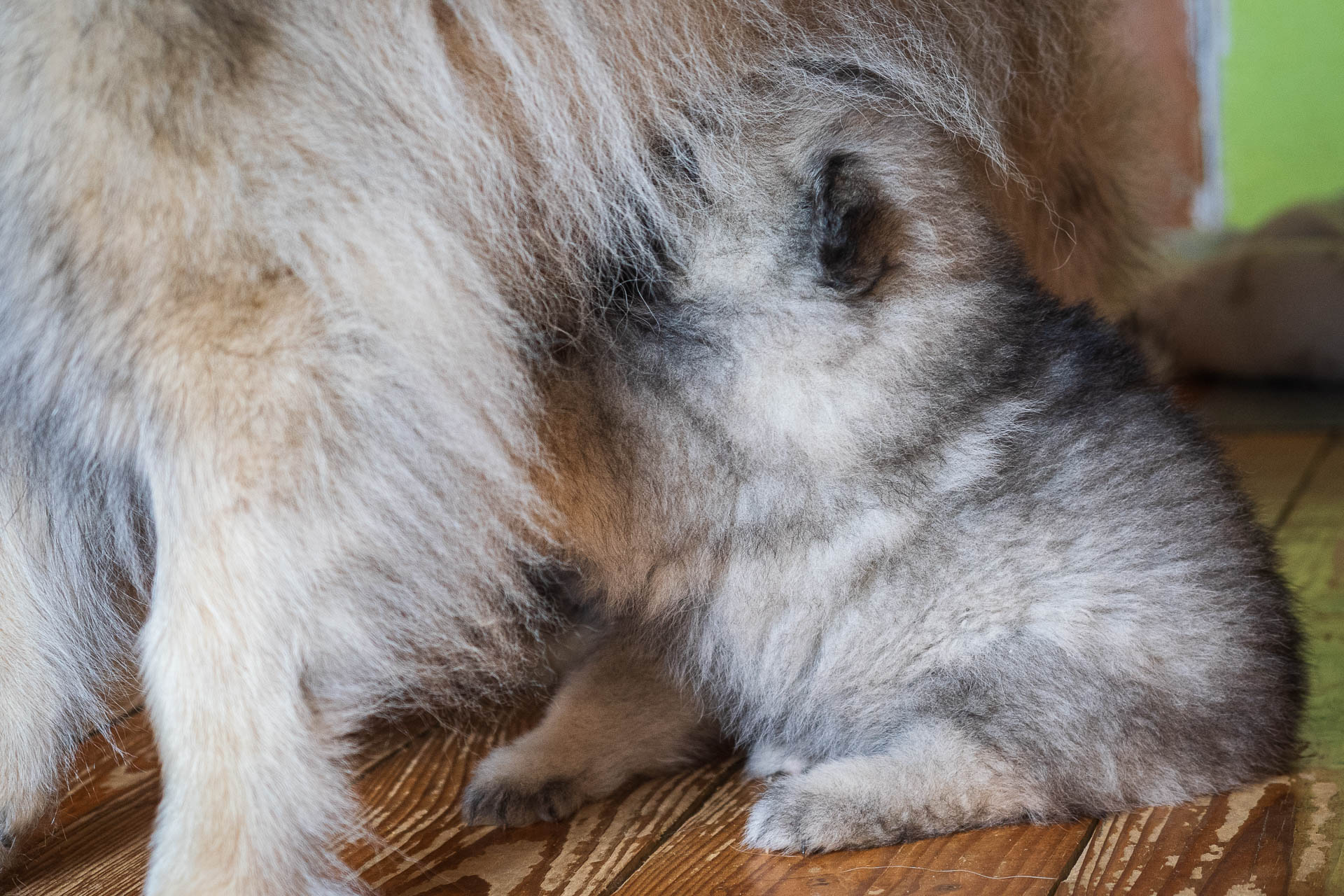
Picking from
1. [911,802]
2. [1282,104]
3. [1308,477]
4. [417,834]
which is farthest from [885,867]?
[1282,104]

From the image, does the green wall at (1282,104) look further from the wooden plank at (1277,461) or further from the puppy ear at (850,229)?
the puppy ear at (850,229)

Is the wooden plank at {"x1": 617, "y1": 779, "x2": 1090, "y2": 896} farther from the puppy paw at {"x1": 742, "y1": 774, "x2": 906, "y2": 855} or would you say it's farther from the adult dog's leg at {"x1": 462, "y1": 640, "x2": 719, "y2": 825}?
the adult dog's leg at {"x1": 462, "y1": 640, "x2": 719, "y2": 825}

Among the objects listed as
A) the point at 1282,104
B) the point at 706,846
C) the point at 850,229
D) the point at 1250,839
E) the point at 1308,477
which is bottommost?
the point at 1308,477

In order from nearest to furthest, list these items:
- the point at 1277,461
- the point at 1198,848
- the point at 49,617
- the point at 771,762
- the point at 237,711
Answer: the point at 237,711 < the point at 1198,848 < the point at 49,617 < the point at 771,762 < the point at 1277,461

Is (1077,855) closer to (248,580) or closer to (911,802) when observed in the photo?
(911,802)

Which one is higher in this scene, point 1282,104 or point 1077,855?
point 1282,104

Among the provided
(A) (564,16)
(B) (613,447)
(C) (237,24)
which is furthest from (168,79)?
(B) (613,447)
